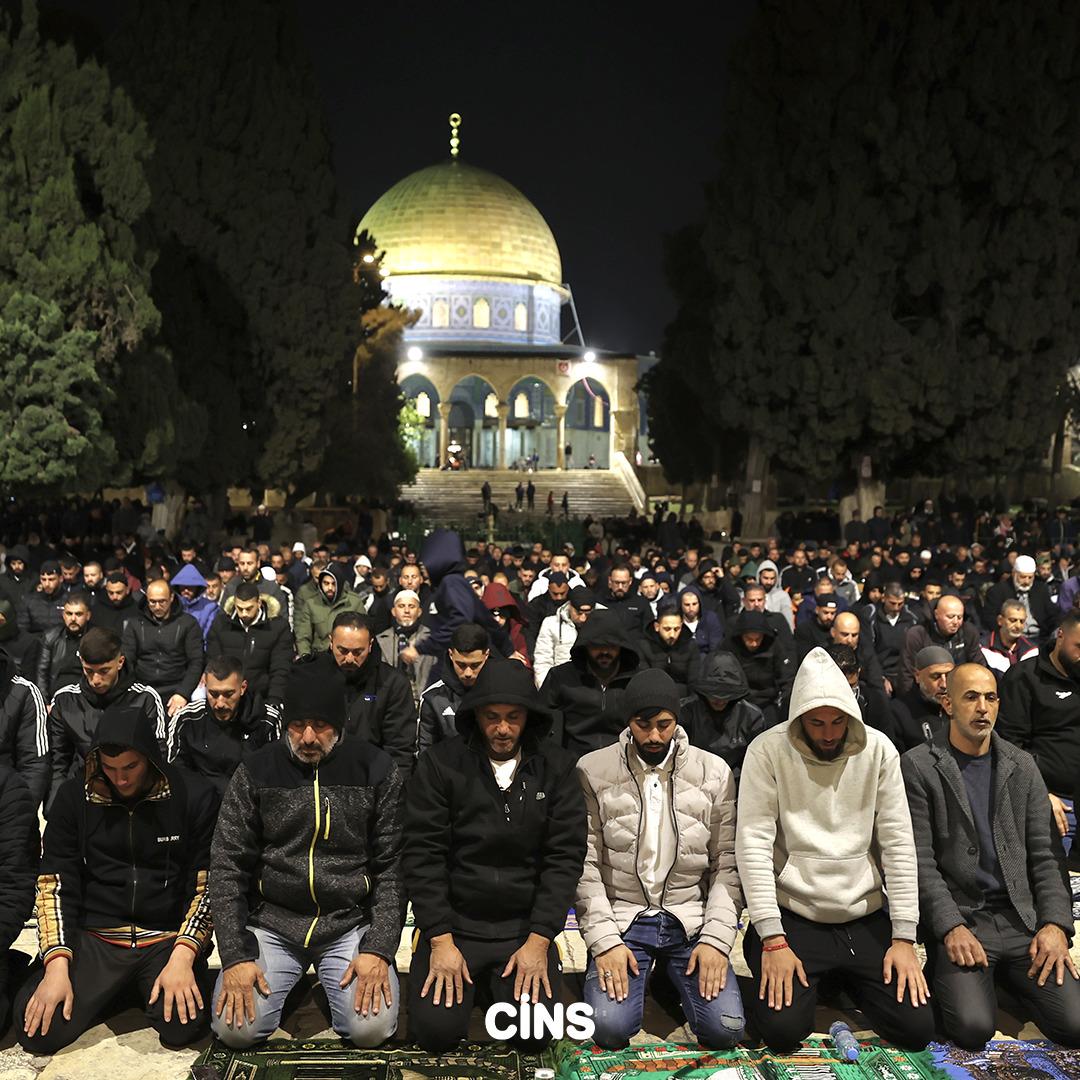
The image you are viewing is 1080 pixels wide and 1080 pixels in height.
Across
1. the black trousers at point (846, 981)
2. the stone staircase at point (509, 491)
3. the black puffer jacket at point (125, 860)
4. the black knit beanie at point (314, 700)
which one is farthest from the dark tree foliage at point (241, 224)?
the black trousers at point (846, 981)

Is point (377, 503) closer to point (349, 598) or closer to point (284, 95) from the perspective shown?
point (284, 95)

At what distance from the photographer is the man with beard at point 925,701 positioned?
18.8ft

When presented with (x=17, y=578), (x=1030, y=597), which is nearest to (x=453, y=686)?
(x=1030, y=597)

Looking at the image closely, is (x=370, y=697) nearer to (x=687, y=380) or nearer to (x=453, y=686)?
(x=453, y=686)

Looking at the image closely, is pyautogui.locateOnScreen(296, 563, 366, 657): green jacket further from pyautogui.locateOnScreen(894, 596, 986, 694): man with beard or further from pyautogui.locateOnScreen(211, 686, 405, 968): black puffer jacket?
pyautogui.locateOnScreen(211, 686, 405, 968): black puffer jacket

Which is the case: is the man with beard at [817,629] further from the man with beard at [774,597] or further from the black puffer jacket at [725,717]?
the black puffer jacket at [725,717]

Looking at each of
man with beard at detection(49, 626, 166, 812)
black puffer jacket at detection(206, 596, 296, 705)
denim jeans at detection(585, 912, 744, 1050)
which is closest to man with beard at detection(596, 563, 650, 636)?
black puffer jacket at detection(206, 596, 296, 705)

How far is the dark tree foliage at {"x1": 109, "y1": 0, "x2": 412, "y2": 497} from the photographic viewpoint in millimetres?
19906

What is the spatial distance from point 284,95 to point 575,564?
12597mm

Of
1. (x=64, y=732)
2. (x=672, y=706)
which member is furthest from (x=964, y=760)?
(x=64, y=732)

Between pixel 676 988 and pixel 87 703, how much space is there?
3.03 metres

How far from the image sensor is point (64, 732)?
5.26 metres

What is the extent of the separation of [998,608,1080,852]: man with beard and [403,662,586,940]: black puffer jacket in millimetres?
2745

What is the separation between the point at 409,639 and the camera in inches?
276
